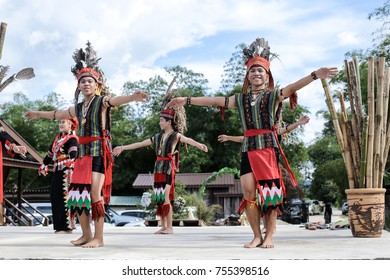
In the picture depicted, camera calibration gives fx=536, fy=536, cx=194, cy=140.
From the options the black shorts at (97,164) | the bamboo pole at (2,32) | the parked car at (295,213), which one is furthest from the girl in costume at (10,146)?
the parked car at (295,213)

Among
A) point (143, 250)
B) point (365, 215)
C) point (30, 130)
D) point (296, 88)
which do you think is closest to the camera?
point (143, 250)

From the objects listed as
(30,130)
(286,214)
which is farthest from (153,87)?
(286,214)

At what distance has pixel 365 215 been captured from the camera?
5848 mm

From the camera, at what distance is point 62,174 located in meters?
7.36

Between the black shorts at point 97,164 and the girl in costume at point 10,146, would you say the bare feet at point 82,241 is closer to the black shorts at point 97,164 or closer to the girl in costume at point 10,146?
the black shorts at point 97,164

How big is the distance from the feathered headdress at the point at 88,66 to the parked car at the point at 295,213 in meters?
17.8

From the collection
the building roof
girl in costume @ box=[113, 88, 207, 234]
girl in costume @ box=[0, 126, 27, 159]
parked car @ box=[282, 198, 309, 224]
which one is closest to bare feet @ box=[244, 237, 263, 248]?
girl in costume @ box=[113, 88, 207, 234]

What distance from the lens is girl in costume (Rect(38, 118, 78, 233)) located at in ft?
24.0

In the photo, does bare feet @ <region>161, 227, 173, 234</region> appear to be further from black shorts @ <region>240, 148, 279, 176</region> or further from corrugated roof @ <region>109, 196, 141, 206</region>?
corrugated roof @ <region>109, 196, 141, 206</region>

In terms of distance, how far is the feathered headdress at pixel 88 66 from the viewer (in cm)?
530

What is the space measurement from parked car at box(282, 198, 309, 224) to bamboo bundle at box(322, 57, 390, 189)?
16.4 m

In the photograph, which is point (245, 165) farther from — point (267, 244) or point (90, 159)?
point (90, 159)
